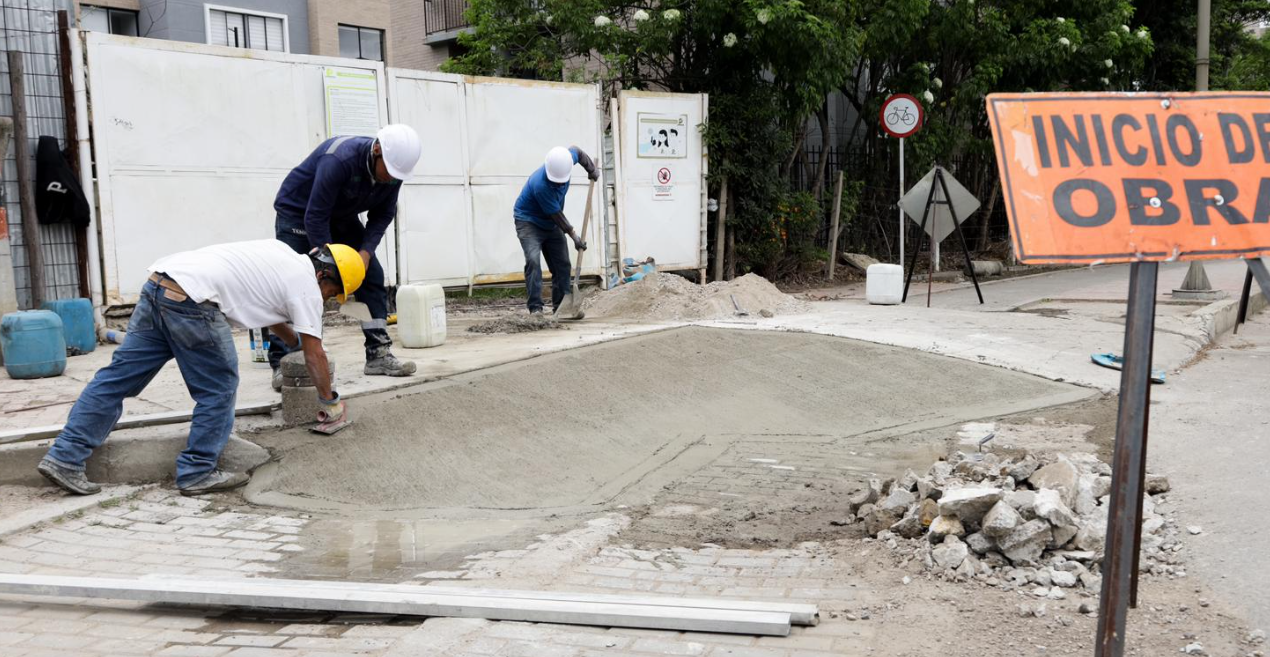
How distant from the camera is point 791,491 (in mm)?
5531

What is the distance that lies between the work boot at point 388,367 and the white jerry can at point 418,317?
1441 mm

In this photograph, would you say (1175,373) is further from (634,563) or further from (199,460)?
(199,460)

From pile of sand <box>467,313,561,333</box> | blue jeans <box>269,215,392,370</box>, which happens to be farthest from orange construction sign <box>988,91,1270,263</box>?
pile of sand <box>467,313,561,333</box>

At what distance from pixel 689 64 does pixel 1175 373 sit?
7.95 metres

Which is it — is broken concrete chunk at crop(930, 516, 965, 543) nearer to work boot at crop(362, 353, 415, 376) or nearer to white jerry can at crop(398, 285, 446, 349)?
work boot at crop(362, 353, 415, 376)

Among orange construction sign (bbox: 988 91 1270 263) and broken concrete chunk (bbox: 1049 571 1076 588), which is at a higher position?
→ orange construction sign (bbox: 988 91 1270 263)

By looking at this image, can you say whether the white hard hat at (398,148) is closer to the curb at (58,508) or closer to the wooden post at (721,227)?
the curb at (58,508)

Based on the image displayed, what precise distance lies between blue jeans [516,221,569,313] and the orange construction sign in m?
7.06

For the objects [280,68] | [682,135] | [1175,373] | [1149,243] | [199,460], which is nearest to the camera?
[1149,243]

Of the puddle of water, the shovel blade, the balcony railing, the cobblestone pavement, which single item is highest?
the balcony railing

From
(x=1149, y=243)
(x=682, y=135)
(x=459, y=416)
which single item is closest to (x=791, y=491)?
(x=459, y=416)

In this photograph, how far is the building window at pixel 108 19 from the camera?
20297 mm

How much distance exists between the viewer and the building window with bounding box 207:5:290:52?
2103 cm

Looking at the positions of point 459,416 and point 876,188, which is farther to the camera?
point 876,188
